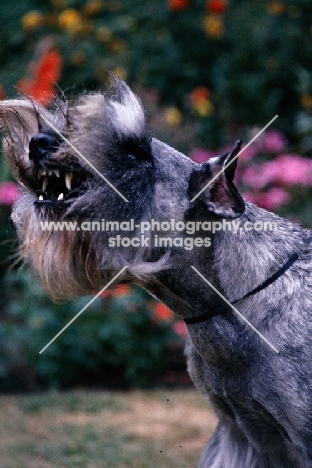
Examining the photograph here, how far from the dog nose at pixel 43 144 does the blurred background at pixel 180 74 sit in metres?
3.96

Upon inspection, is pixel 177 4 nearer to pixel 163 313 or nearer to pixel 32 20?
pixel 32 20

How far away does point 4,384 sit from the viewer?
7.01m

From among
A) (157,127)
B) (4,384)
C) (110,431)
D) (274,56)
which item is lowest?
(4,384)

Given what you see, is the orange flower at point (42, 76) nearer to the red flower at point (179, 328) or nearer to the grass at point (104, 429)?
the red flower at point (179, 328)

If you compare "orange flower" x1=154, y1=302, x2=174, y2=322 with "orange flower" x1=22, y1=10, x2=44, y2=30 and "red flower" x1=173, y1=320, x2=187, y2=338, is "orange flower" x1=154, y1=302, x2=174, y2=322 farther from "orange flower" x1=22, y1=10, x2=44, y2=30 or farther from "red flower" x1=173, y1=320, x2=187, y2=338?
"orange flower" x1=22, y1=10, x2=44, y2=30

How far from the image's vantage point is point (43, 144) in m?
3.20

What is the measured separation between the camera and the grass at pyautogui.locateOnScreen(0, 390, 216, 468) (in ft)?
17.7

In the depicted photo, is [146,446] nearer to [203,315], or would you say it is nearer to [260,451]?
[260,451]

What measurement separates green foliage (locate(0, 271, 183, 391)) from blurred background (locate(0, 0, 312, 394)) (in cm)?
3

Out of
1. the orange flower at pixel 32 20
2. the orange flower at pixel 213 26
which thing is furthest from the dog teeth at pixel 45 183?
the orange flower at pixel 32 20

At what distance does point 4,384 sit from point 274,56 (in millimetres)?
4342

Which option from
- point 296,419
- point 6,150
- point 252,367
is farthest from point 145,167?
point 296,419

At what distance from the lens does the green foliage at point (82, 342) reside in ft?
22.5

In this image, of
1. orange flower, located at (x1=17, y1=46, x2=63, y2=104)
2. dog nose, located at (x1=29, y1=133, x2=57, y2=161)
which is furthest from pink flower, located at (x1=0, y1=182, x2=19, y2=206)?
dog nose, located at (x1=29, y1=133, x2=57, y2=161)
